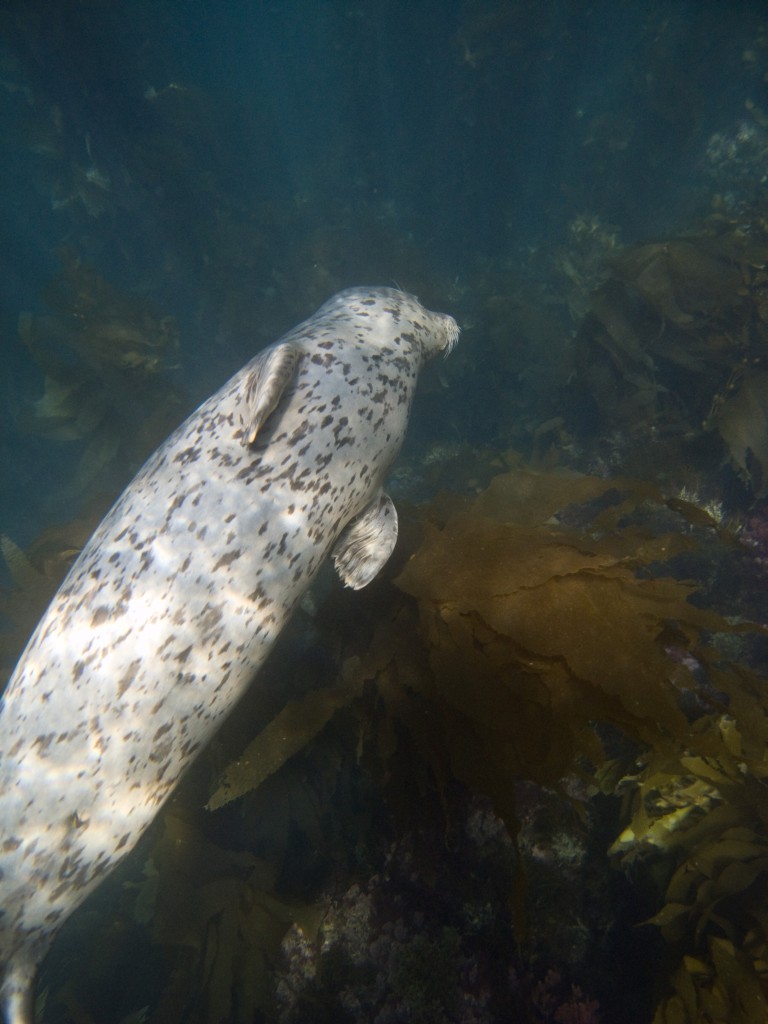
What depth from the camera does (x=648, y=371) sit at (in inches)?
228

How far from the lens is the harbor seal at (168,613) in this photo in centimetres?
191

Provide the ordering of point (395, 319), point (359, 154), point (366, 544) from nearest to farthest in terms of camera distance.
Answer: point (366, 544), point (395, 319), point (359, 154)

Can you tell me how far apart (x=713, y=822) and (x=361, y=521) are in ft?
7.65

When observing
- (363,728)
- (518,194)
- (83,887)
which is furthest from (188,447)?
(518,194)

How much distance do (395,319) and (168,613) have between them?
267cm

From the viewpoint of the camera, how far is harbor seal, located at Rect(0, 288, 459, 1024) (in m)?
1.91

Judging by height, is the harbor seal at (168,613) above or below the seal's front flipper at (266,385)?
below

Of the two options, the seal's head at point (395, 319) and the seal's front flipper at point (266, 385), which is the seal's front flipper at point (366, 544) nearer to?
the seal's front flipper at point (266, 385)

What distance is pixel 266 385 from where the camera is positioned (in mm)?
2381

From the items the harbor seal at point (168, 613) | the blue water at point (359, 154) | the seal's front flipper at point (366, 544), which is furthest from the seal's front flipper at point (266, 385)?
the blue water at point (359, 154)

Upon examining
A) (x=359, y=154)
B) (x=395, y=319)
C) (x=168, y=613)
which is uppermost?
(x=359, y=154)

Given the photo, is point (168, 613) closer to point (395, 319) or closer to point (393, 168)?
point (395, 319)

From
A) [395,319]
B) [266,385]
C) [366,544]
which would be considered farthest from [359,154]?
[366,544]

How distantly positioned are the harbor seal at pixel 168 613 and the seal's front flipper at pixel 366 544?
0.01m
